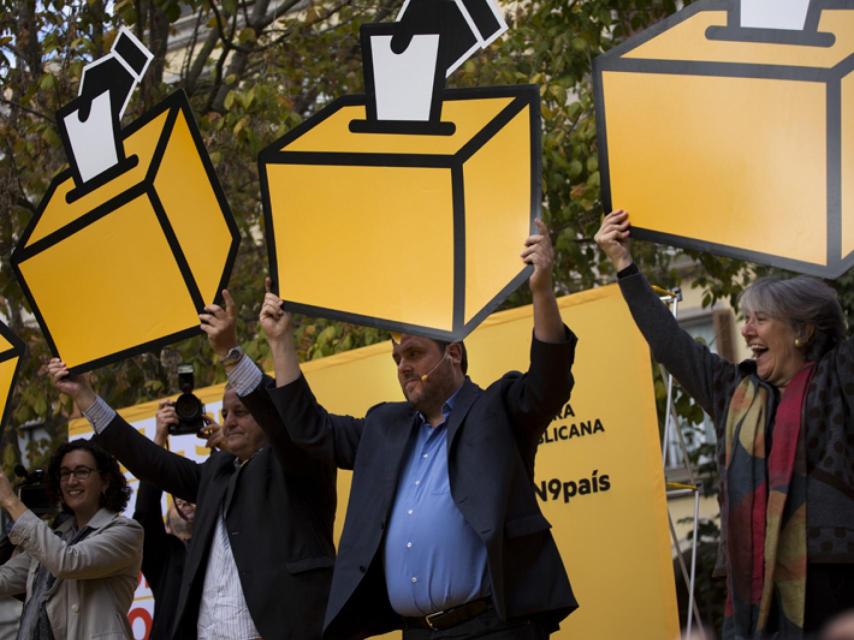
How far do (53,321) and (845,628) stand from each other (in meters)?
4.42

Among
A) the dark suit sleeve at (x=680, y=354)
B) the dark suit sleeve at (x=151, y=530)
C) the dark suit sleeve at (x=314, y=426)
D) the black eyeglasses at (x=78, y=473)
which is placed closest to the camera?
the dark suit sleeve at (x=680, y=354)

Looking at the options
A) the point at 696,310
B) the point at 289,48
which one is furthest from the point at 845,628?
the point at 696,310

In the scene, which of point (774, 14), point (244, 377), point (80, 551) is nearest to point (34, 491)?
point (80, 551)

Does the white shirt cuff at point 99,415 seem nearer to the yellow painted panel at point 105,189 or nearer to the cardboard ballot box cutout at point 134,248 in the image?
the cardboard ballot box cutout at point 134,248

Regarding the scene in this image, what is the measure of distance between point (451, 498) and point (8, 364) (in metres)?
2.44

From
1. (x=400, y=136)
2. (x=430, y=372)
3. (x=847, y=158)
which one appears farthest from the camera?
(x=400, y=136)

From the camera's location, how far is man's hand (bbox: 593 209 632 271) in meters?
4.22

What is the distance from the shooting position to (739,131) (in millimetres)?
4172

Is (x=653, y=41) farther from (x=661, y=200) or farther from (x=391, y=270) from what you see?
(x=391, y=270)

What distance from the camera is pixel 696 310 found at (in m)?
17.6

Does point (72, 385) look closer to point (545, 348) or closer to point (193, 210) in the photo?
point (193, 210)

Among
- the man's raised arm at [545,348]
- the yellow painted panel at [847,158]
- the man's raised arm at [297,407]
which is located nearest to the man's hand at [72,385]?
the man's raised arm at [297,407]

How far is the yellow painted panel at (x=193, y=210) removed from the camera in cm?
511

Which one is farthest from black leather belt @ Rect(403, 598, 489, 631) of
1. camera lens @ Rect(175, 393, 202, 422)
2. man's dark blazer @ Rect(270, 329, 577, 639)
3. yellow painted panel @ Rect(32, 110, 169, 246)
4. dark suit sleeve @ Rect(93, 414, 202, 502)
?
yellow painted panel @ Rect(32, 110, 169, 246)
